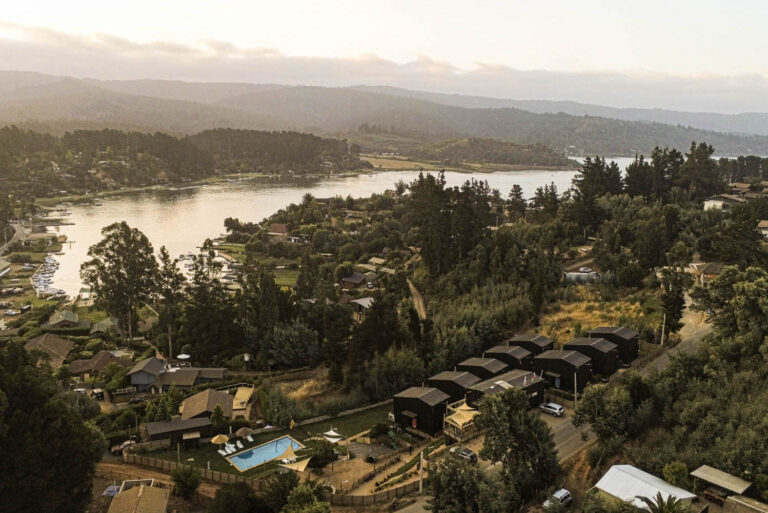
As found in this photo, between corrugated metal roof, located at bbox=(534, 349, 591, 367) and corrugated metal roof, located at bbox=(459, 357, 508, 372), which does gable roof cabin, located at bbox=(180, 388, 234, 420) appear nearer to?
corrugated metal roof, located at bbox=(459, 357, 508, 372)

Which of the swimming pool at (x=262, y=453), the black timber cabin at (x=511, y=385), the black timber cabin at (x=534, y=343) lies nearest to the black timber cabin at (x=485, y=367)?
the black timber cabin at (x=511, y=385)

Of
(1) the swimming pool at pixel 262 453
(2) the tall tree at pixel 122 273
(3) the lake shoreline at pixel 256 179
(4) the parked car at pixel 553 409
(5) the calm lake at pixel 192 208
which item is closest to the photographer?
(1) the swimming pool at pixel 262 453

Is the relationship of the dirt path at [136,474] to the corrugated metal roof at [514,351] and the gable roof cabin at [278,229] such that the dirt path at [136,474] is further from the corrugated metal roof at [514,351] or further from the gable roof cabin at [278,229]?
the gable roof cabin at [278,229]

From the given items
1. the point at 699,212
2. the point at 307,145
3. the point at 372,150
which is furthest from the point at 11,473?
the point at 372,150

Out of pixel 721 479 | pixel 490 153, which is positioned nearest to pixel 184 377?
pixel 721 479

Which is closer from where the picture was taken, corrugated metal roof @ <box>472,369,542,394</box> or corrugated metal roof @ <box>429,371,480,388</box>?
corrugated metal roof @ <box>472,369,542,394</box>

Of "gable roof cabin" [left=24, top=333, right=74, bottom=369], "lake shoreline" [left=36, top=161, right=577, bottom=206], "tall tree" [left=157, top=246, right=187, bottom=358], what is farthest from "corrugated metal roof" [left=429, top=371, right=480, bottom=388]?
"lake shoreline" [left=36, top=161, right=577, bottom=206]
